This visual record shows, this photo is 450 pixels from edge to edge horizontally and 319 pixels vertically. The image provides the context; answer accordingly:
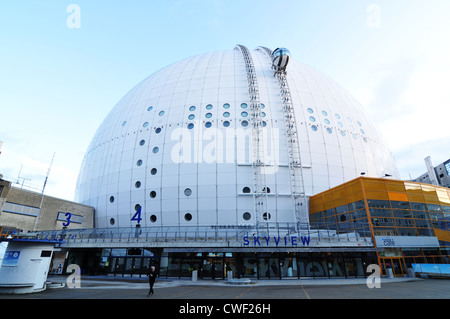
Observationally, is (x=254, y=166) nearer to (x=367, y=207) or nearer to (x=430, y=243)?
(x=367, y=207)

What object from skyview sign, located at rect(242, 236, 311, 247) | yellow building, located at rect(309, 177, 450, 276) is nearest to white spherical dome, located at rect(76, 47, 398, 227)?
yellow building, located at rect(309, 177, 450, 276)

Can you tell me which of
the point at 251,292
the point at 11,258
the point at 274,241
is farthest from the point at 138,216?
the point at 251,292

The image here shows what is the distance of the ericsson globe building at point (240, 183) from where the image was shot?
22.9 metres

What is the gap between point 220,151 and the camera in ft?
91.6

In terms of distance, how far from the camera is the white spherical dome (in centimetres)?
2669

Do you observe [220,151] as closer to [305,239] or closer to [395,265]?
[305,239]

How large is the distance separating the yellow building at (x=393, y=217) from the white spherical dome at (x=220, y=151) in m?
3.54

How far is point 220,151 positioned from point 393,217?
18.3 meters

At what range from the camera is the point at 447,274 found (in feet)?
66.9

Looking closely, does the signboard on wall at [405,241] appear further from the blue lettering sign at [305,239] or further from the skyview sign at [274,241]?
the skyview sign at [274,241]

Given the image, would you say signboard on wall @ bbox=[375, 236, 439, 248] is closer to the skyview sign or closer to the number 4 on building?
the skyview sign

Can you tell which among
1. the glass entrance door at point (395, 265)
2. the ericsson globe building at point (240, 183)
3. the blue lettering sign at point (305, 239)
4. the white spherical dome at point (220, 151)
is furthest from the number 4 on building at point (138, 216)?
the glass entrance door at point (395, 265)

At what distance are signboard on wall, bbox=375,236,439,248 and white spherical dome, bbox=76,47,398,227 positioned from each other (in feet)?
26.1
